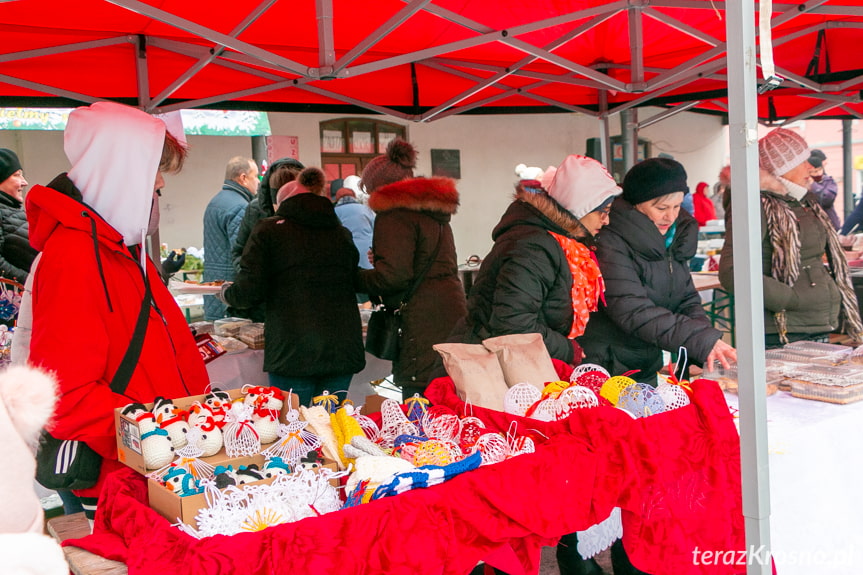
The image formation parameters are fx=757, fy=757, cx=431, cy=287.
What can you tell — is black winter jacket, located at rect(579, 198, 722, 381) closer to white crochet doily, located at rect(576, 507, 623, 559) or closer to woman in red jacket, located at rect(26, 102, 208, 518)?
white crochet doily, located at rect(576, 507, 623, 559)

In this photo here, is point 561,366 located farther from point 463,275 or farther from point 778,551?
point 463,275

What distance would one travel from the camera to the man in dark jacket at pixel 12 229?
382 centimetres

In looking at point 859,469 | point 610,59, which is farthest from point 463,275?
point 859,469

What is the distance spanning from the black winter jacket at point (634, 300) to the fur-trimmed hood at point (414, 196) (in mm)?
760

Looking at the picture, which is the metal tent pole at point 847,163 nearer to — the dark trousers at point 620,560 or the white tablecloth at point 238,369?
the white tablecloth at point 238,369

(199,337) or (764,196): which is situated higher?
(764,196)

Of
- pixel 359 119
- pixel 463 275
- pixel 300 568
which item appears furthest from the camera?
pixel 359 119

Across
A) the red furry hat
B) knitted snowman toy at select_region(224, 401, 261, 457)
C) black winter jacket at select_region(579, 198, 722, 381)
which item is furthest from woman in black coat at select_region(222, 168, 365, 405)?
knitted snowman toy at select_region(224, 401, 261, 457)

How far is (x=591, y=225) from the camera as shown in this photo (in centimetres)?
275

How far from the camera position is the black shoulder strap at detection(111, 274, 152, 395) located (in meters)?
1.78

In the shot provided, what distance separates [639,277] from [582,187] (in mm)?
406

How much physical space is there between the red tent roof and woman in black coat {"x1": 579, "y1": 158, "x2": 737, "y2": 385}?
2.55 ft

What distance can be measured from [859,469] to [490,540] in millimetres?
1319

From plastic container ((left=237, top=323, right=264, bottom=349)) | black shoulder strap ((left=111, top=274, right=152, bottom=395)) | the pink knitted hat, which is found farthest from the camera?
plastic container ((left=237, top=323, right=264, bottom=349))
